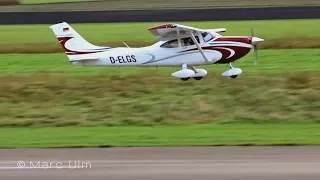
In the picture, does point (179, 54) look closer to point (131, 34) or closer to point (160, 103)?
point (160, 103)

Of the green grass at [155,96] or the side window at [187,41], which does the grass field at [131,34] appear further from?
the side window at [187,41]

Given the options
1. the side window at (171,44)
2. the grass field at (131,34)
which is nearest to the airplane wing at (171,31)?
the side window at (171,44)

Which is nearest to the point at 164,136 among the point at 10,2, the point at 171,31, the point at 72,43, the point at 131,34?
the point at 171,31

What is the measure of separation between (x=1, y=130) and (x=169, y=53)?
30.0 feet

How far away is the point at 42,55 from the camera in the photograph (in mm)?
32688

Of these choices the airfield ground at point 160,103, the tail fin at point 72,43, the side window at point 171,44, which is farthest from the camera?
the tail fin at point 72,43

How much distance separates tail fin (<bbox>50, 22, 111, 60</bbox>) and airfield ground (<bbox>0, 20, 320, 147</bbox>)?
2.73 feet

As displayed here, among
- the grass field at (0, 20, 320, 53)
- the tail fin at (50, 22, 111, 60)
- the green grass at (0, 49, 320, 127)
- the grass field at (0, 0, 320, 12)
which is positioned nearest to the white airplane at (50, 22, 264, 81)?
the tail fin at (50, 22, 111, 60)

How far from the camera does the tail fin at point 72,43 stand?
26.6 metres

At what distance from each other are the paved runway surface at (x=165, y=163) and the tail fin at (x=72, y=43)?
12.3 meters

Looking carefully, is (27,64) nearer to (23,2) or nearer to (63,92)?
(63,92)

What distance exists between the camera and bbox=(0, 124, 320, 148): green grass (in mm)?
15180

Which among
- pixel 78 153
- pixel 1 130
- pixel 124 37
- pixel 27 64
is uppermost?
pixel 124 37

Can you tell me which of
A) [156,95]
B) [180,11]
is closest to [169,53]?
[156,95]
